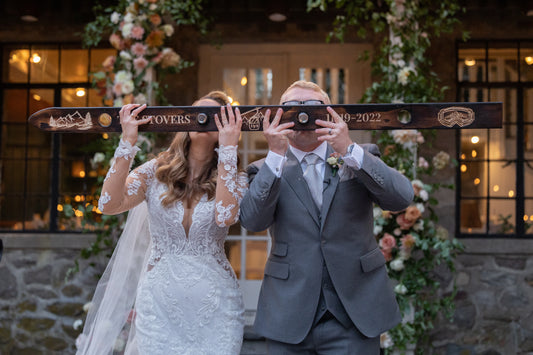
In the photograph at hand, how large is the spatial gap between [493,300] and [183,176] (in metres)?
3.26

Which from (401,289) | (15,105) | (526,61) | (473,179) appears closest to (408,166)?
(401,289)

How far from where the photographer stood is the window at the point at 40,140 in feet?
16.3

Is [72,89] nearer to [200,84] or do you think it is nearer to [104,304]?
[200,84]

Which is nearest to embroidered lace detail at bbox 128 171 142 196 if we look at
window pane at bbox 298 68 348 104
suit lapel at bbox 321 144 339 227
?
suit lapel at bbox 321 144 339 227

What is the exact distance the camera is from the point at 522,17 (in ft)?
15.3

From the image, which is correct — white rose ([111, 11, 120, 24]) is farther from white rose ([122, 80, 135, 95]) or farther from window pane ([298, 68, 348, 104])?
window pane ([298, 68, 348, 104])

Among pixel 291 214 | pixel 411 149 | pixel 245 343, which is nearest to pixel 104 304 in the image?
pixel 291 214

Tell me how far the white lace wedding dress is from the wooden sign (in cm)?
20

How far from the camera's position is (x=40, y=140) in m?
5.05

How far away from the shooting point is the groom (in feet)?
6.49

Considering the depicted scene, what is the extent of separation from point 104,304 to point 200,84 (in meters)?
2.77

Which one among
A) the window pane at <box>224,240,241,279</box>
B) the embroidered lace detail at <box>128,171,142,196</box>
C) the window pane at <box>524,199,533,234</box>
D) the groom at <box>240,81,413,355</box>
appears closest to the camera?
the groom at <box>240,81,413,355</box>

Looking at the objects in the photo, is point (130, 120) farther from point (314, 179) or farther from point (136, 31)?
point (136, 31)

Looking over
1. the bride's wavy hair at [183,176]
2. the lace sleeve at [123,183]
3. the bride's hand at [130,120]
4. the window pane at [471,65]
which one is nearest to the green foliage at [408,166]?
the window pane at [471,65]
